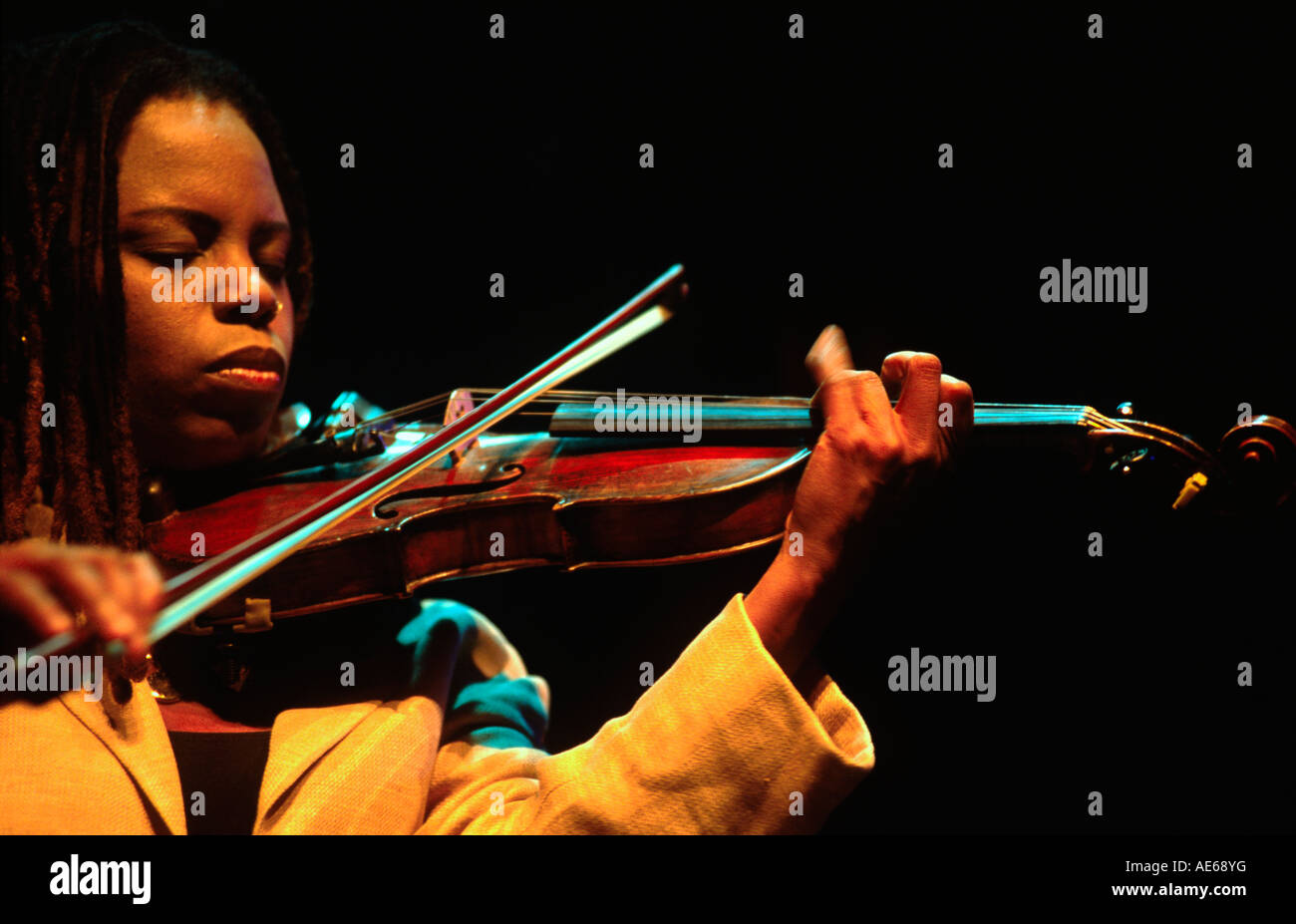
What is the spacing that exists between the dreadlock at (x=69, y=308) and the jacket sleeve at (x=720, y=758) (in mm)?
604

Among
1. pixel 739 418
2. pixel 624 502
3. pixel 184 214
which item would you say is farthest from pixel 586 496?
pixel 184 214

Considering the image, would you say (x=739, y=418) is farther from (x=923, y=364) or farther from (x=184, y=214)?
(x=184, y=214)

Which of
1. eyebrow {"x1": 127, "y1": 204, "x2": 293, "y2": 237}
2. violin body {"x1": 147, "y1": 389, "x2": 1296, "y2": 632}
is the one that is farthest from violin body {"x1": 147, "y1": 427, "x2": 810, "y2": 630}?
eyebrow {"x1": 127, "y1": 204, "x2": 293, "y2": 237}

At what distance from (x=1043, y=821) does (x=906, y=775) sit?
20 centimetres

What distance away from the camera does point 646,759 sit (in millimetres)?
882

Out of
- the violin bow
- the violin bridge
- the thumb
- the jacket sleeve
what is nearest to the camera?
the violin bow

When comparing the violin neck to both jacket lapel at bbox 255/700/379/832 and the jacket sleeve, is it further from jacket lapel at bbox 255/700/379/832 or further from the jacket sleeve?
jacket lapel at bbox 255/700/379/832

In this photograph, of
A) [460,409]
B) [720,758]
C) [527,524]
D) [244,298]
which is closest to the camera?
[720,758]

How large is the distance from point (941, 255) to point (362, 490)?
0.89 metres

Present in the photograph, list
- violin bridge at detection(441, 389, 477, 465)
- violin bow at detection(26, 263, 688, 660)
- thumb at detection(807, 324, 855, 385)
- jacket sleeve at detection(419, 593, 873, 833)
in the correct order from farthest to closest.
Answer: violin bridge at detection(441, 389, 477, 465)
thumb at detection(807, 324, 855, 385)
jacket sleeve at detection(419, 593, 873, 833)
violin bow at detection(26, 263, 688, 660)

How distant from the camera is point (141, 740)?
0.94 meters

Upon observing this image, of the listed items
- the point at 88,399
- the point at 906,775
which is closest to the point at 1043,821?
the point at 906,775

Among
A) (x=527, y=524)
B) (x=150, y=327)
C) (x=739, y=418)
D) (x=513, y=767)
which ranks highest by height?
(x=150, y=327)

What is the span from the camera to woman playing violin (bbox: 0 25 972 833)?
0.88 meters
